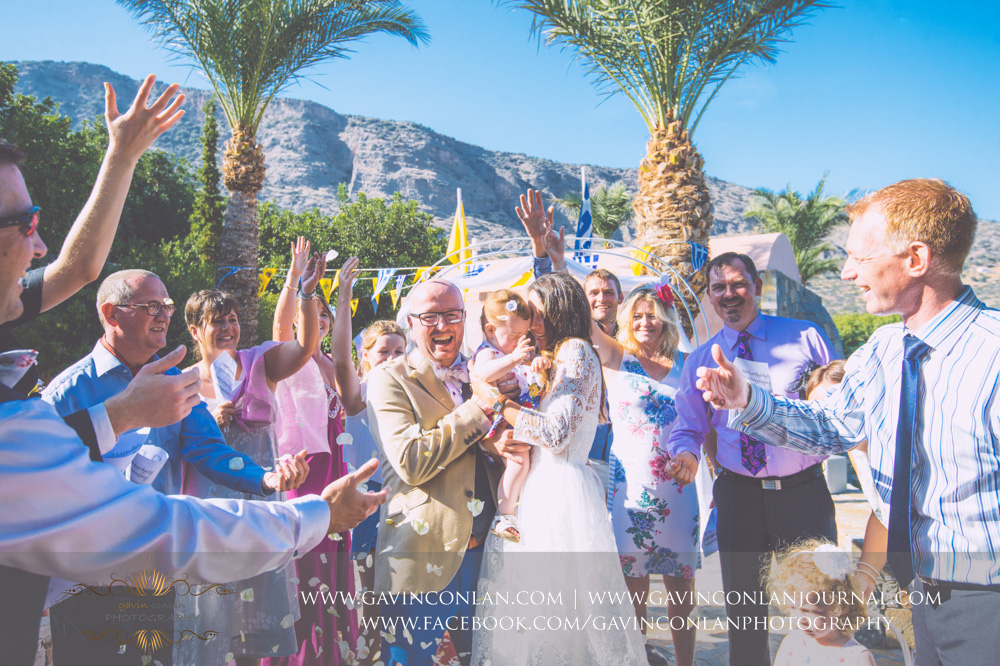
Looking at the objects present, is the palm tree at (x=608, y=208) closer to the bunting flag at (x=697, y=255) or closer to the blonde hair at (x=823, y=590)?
the bunting flag at (x=697, y=255)

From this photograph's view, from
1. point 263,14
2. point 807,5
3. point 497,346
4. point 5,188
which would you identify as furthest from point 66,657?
point 263,14

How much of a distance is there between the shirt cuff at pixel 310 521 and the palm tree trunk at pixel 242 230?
10771mm

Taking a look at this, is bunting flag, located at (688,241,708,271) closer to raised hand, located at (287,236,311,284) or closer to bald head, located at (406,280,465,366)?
raised hand, located at (287,236,311,284)

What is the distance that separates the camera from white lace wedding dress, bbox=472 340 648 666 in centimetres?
246

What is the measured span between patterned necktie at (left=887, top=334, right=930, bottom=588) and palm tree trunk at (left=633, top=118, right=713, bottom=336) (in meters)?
6.82

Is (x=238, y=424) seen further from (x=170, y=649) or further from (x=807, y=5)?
(x=807, y=5)

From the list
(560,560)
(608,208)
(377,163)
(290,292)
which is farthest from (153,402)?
(377,163)

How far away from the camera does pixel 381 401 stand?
2.74 meters

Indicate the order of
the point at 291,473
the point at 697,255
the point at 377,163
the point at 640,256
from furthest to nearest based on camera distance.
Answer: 1. the point at 377,163
2. the point at 640,256
3. the point at 697,255
4. the point at 291,473

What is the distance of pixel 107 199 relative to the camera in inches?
73.2

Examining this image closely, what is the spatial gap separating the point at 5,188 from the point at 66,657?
173 centimetres

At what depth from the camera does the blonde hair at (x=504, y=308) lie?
2.98 meters

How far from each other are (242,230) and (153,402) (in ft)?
36.3

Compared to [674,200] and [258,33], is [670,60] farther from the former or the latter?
[258,33]
